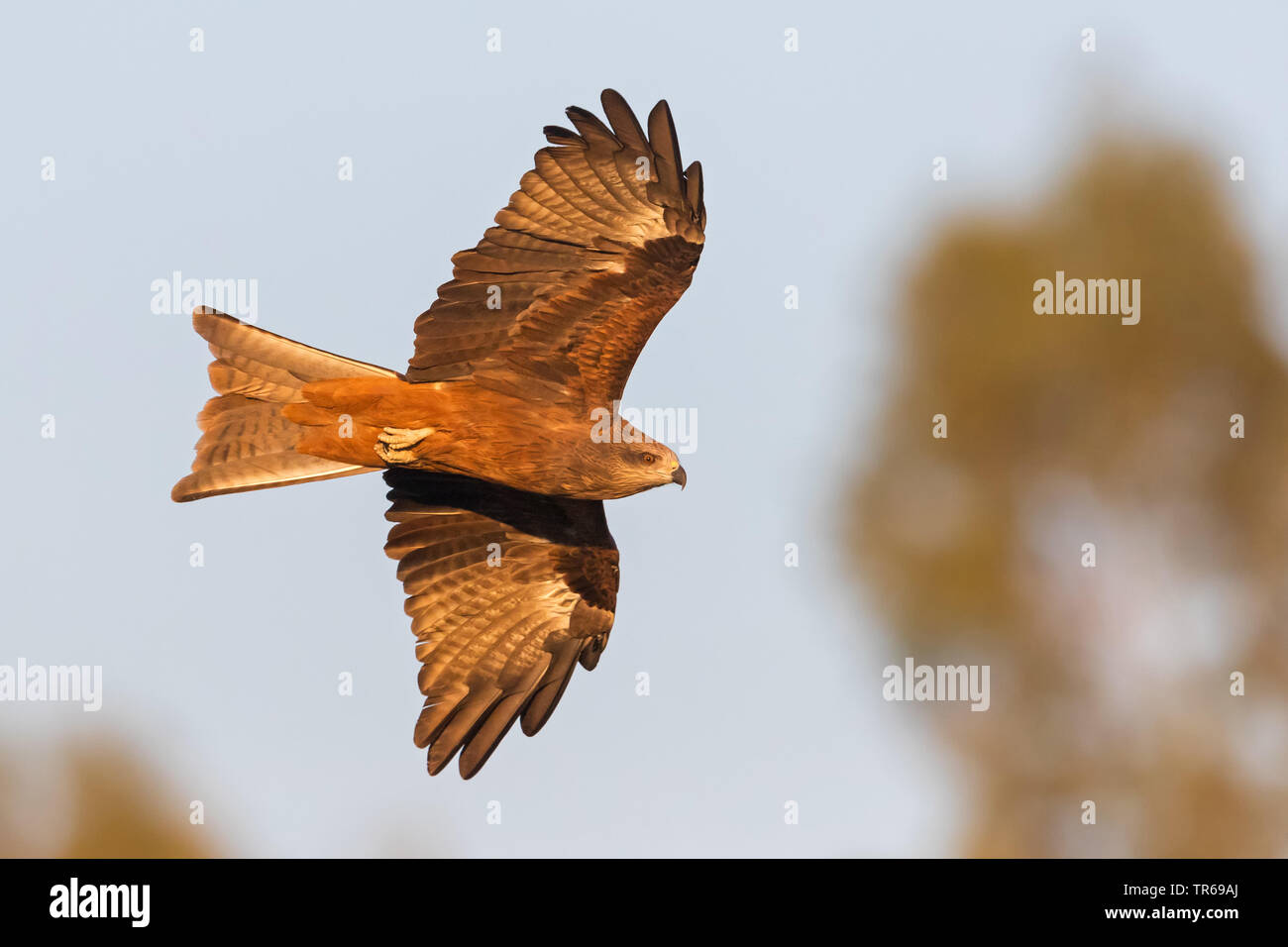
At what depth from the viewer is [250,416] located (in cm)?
1023

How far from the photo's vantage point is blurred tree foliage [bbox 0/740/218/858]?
1961 centimetres

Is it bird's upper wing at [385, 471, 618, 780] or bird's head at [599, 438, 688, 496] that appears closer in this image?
bird's head at [599, 438, 688, 496]

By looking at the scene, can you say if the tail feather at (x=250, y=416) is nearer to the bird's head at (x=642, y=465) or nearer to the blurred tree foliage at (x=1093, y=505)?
the bird's head at (x=642, y=465)

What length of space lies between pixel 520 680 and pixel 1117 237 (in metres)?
15.4

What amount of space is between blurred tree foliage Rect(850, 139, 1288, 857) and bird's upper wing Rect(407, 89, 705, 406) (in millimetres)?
12490

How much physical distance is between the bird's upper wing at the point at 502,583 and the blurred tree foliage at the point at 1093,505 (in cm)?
1098

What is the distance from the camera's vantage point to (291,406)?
1005cm

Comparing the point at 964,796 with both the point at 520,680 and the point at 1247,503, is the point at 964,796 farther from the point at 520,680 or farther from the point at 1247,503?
the point at 520,680

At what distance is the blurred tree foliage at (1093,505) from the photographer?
21.3m

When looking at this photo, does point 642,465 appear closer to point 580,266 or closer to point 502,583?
point 580,266

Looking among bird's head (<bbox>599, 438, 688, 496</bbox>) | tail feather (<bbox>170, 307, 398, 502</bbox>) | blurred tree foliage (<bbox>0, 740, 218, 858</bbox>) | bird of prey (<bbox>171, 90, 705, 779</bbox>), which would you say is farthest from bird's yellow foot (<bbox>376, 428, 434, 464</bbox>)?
blurred tree foliage (<bbox>0, 740, 218, 858</bbox>)

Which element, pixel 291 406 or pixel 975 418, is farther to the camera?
pixel 975 418

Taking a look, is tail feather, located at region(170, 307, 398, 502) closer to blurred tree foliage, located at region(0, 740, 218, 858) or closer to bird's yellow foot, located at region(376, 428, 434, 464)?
bird's yellow foot, located at region(376, 428, 434, 464)
